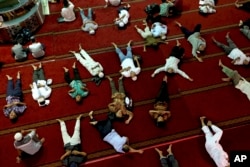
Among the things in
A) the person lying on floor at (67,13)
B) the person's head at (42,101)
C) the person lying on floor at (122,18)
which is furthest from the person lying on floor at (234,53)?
the person's head at (42,101)

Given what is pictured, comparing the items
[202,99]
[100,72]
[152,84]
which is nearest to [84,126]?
[100,72]

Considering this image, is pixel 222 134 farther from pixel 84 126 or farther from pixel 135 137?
pixel 84 126

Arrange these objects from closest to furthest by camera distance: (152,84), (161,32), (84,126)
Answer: (84,126), (152,84), (161,32)

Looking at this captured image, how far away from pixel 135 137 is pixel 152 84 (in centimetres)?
64

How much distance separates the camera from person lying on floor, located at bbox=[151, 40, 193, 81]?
3.16 m

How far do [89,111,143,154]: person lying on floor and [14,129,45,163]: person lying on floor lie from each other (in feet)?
1.65

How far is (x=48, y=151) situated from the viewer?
8.90 feet

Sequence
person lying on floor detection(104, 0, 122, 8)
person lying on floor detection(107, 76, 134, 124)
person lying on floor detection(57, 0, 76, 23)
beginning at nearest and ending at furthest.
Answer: person lying on floor detection(107, 76, 134, 124)
person lying on floor detection(57, 0, 76, 23)
person lying on floor detection(104, 0, 122, 8)

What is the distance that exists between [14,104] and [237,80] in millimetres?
2186

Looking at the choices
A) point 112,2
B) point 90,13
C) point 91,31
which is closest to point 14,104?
point 91,31

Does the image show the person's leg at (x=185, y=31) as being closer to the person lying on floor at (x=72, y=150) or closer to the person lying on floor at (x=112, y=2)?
the person lying on floor at (x=112, y=2)

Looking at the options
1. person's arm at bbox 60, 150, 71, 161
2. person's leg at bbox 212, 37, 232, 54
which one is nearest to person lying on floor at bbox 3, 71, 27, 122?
person's arm at bbox 60, 150, 71, 161

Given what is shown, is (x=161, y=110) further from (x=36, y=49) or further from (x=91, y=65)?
(x=36, y=49)

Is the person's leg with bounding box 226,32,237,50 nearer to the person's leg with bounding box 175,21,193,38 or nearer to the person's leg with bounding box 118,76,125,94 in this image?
the person's leg with bounding box 175,21,193,38
